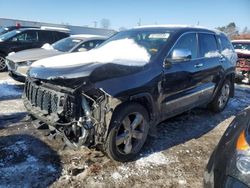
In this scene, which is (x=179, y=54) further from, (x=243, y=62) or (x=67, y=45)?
(x=243, y=62)

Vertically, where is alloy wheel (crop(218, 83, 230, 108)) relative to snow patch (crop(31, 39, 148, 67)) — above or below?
below

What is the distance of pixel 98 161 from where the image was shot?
4016 millimetres

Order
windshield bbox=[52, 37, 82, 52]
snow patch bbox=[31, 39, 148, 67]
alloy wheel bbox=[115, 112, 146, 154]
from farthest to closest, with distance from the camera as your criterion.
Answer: windshield bbox=[52, 37, 82, 52] → snow patch bbox=[31, 39, 148, 67] → alloy wheel bbox=[115, 112, 146, 154]

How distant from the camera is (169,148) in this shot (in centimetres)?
463

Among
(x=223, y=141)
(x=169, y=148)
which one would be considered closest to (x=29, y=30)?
(x=169, y=148)

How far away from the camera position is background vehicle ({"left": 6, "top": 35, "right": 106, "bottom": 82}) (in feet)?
26.2

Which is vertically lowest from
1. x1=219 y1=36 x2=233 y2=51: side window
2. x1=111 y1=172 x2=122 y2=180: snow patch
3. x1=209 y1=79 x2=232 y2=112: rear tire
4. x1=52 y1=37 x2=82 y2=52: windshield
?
x1=111 y1=172 x2=122 y2=180: snow patch

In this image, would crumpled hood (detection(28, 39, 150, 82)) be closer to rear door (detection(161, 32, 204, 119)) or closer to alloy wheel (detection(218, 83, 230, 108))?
rear door (detection(161, 32, 204, 119))

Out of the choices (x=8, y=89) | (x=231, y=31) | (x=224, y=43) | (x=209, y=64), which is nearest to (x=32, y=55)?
(x=8, y=89)

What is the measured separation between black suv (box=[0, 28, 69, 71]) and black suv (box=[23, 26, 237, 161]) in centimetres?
717

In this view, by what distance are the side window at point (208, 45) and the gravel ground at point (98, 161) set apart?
1.46 metres

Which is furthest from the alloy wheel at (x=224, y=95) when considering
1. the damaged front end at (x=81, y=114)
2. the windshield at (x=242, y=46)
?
the windshield at (x=242, y=46)

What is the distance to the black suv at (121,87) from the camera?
3.57 m

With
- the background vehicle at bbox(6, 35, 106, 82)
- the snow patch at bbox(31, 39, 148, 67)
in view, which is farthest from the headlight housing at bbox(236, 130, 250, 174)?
the background vehicle at bbox(6, 35, 106, 82)
